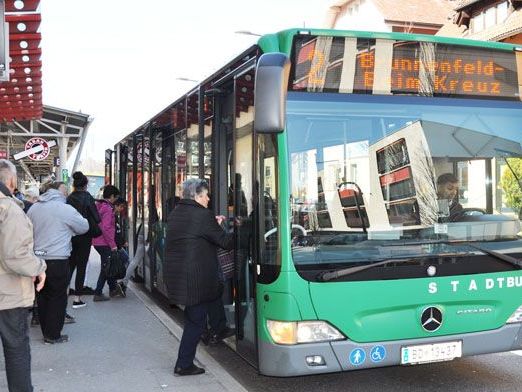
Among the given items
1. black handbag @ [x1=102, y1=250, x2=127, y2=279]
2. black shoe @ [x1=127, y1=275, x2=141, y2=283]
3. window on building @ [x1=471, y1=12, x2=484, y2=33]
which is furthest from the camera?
window on building @ [x1=471, y1=12, x2=484, y2=33]

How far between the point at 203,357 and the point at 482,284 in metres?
2.76

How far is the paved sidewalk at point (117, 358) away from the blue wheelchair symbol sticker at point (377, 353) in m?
1.24

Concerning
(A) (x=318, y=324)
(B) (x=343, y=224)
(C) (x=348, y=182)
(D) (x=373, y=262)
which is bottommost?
(A) (x=318, y=324)

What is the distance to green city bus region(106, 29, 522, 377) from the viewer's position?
4.29 meters

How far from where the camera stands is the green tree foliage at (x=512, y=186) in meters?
4.87

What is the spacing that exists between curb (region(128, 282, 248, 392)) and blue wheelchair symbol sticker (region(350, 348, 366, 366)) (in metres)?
1.13

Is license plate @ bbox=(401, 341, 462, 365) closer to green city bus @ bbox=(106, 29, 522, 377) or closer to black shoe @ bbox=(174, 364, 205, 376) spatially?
green city bus @ bbox=(106, 29, 522, 377)

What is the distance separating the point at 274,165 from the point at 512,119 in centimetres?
200

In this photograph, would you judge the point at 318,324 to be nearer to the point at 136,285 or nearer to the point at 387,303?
the point at 387,303

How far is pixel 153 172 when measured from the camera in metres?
8.75

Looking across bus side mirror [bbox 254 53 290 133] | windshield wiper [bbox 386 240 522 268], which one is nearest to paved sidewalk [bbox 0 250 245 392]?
windshield wiper [bbox 386 240 522 268]

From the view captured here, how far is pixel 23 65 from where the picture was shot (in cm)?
1178

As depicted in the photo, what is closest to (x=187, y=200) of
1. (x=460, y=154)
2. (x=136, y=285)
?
(x=460, y=154)

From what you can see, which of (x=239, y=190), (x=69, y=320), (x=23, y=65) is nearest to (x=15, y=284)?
(x=239, y=190)
